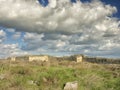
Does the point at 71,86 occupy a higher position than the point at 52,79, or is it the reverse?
the point at 52,79

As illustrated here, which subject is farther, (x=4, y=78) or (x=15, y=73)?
(x=15, y=73)

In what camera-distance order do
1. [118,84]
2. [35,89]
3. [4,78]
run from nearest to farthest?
1. [35,89]
2. [118,84]
3. [4,78]

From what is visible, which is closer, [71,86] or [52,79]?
[71,86]

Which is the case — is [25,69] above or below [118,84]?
above

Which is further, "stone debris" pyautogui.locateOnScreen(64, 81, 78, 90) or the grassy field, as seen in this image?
the grassy field

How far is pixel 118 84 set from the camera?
68.1ft

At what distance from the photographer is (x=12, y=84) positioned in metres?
20.3

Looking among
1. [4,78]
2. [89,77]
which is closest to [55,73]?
[89,77]

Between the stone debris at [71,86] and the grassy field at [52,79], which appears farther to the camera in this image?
the grassy field at [52,79]

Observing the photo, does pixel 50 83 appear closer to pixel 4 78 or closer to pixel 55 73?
pixel 55 73

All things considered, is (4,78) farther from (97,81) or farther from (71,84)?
(97,81)

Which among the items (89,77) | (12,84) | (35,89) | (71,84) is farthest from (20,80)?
(89,77)

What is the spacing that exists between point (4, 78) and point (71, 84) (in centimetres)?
650

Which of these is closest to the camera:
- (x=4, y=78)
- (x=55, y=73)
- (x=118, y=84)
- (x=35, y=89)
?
(x=35, y=89)
